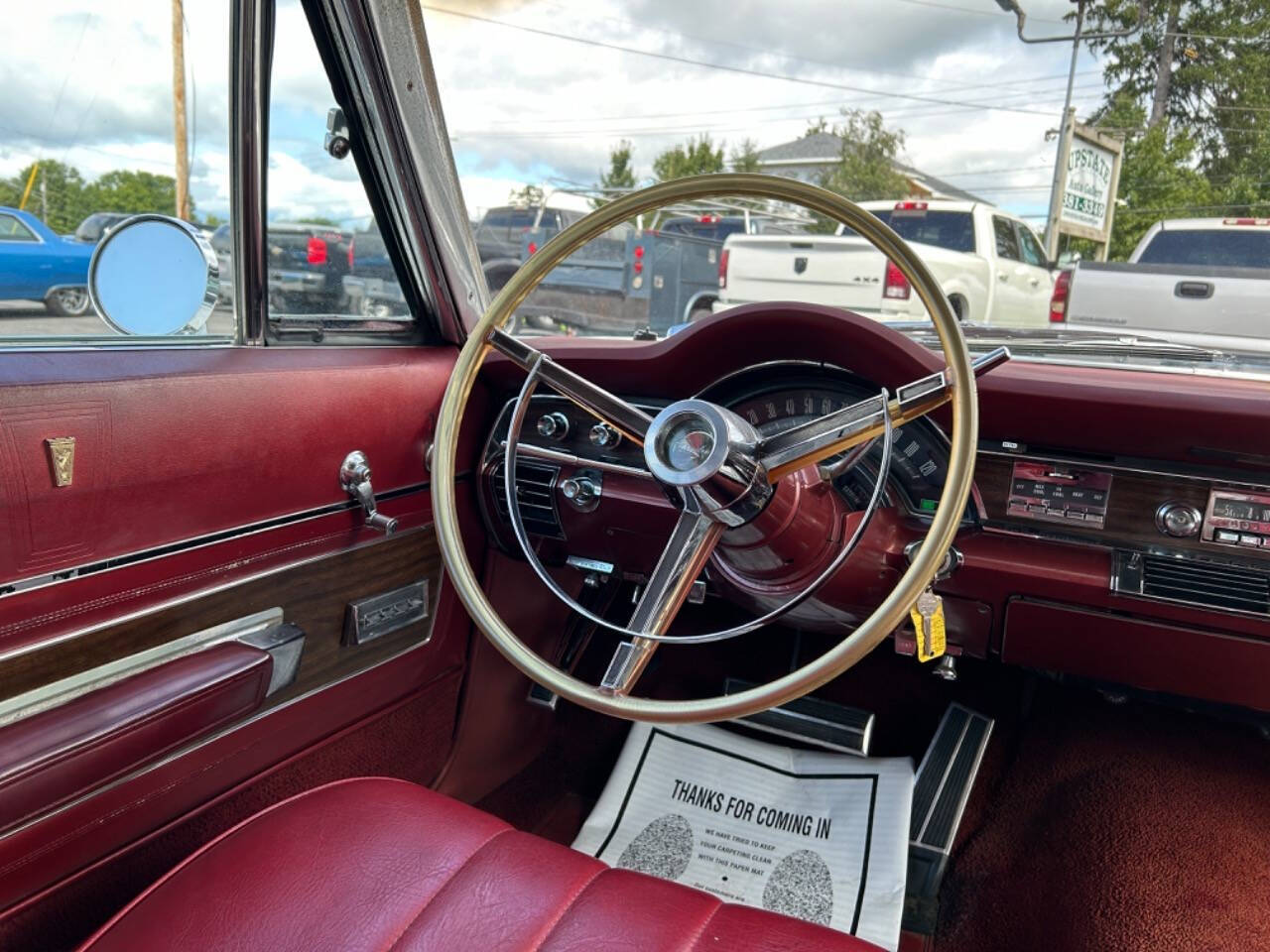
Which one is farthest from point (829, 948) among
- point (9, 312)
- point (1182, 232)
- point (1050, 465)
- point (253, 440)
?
point (1182, 232)

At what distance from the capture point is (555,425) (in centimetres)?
174

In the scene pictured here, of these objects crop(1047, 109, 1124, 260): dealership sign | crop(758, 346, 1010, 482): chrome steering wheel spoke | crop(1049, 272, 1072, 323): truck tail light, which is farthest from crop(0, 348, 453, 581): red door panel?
crop(1049, 272, 1072, 323): truck tail light

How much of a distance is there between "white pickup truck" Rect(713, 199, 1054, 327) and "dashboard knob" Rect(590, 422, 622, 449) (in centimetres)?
166

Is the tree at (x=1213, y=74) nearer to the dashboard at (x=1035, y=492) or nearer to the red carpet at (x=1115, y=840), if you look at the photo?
the dashboard at (x=1035, y=492)

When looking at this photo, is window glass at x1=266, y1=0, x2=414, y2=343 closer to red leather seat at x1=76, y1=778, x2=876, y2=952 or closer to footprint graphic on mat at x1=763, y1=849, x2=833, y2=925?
red leather seat at x1=76, y1=778, x2=876, y2=952

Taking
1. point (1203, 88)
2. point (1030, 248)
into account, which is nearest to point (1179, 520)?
point (1203, 88)

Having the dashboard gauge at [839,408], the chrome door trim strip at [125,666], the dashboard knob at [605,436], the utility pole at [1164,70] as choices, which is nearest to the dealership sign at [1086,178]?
the utility pole at [1164,70]

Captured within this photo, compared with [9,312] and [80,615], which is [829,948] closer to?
[80,615]

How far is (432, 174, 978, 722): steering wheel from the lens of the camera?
1077 millimetres

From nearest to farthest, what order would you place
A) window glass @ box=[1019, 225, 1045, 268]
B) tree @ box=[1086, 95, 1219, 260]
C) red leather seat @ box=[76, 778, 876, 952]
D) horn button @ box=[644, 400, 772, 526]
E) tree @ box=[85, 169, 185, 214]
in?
red leather seat @ box=[76, 778, 876, 952] < horn button @ box=[644, 400, 772, 526] < tree @ box=[85, 169, 185, 214] < tree @ box=[1086, 95, 1219, 260] < window glass @ box=[1019, 225, 1045, 268]

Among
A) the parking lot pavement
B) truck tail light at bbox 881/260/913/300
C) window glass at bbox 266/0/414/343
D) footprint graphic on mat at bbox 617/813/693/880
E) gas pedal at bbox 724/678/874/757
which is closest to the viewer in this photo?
the parking lot pavement

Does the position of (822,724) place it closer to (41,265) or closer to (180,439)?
(180,439)

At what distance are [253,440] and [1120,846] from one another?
1.75 m

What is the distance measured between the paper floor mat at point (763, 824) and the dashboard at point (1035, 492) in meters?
0.48
